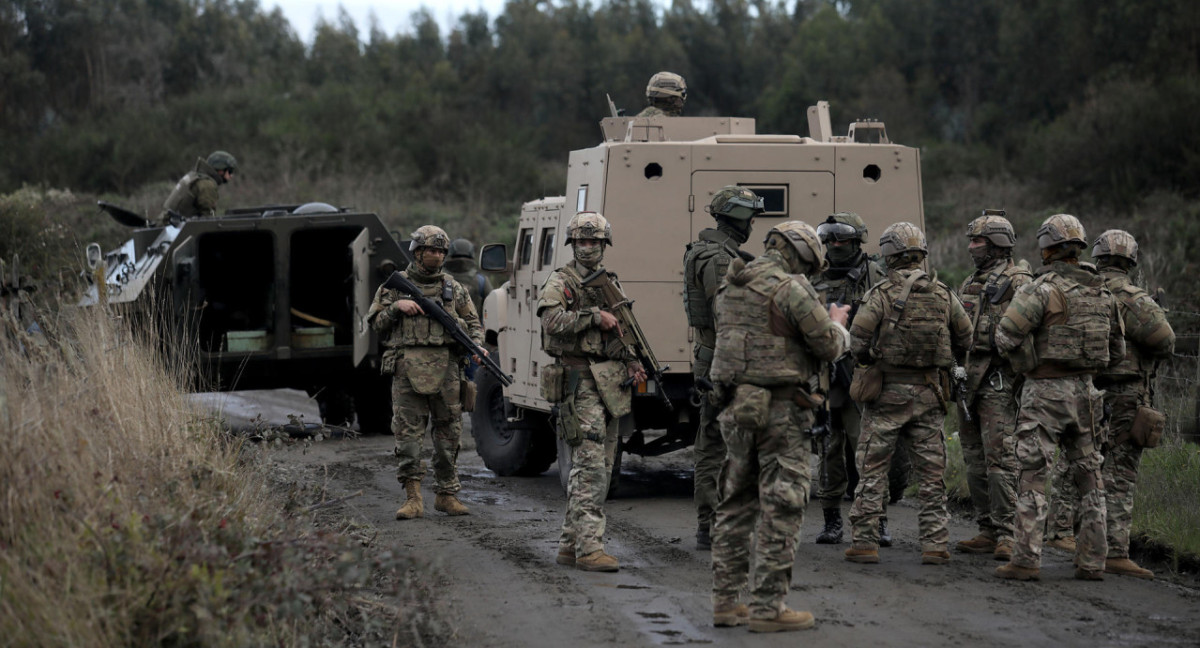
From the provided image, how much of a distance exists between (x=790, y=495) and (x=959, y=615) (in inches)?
42.5

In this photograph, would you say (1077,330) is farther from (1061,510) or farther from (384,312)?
(384,312)

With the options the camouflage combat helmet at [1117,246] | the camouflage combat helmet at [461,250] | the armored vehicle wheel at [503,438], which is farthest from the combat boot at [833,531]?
the camouflage combat helmet at [461,250]

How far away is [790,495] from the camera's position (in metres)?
5.94

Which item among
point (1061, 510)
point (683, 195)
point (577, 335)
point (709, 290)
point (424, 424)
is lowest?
point (1061, 510)

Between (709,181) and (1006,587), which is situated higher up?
(709,181)

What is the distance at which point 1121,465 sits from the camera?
7.61 m

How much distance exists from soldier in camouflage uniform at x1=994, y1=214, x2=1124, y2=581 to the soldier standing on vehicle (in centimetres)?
111

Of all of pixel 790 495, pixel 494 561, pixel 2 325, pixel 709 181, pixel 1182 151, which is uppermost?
pixel 1182 151

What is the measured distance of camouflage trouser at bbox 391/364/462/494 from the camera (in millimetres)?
9305

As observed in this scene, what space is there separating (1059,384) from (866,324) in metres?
1.04

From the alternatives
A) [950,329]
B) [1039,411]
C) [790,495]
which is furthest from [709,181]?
[790,495]

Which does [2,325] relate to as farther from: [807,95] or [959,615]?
[807,95]

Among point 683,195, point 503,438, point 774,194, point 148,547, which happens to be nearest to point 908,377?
point 774,194

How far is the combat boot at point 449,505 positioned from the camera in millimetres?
9375
